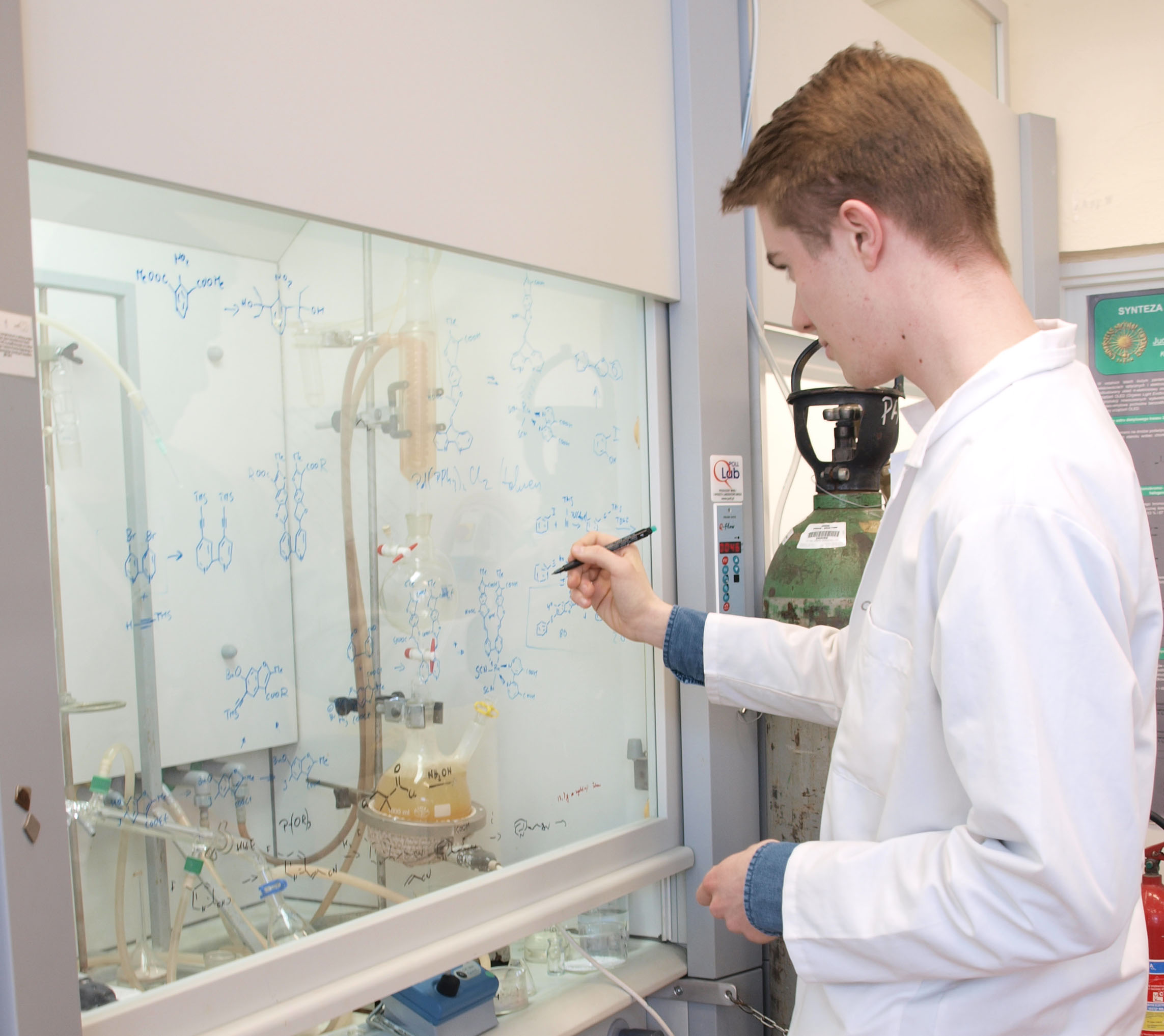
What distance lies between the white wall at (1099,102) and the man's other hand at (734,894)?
273 centimetres

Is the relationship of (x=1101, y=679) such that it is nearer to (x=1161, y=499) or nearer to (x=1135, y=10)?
(x=1161, y=499)

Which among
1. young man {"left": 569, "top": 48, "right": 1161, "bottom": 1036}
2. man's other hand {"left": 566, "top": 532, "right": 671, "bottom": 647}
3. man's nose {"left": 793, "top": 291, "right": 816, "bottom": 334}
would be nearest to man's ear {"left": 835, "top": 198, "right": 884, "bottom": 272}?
young man {"left": 569, "top": 48, "right": 1161, "bottom": 1036}

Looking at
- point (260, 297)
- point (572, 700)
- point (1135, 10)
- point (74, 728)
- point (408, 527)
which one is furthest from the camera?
point (1135, 10)

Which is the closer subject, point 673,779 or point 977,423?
point 977,423

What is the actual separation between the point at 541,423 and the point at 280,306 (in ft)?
1.70

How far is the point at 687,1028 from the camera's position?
5.57 ft

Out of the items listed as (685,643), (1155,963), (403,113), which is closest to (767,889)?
(685,643)

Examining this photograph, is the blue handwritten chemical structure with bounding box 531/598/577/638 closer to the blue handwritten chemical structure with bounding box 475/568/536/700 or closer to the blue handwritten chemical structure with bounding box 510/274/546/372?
the blue handwritten chemical structure with bounding box 475/568/536/700

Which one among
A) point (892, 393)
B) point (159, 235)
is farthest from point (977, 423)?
point (159, 235)

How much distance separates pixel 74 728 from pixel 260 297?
1.93 feet

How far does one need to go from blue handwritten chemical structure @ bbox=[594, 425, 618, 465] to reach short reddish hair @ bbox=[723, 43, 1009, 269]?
717mm

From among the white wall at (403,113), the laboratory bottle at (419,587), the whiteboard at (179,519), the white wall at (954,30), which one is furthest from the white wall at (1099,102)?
the whiteboard at (179,519)

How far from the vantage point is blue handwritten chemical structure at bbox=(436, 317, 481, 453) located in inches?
57.7

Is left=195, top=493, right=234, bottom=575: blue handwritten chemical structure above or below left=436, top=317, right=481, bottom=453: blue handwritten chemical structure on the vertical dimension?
below
